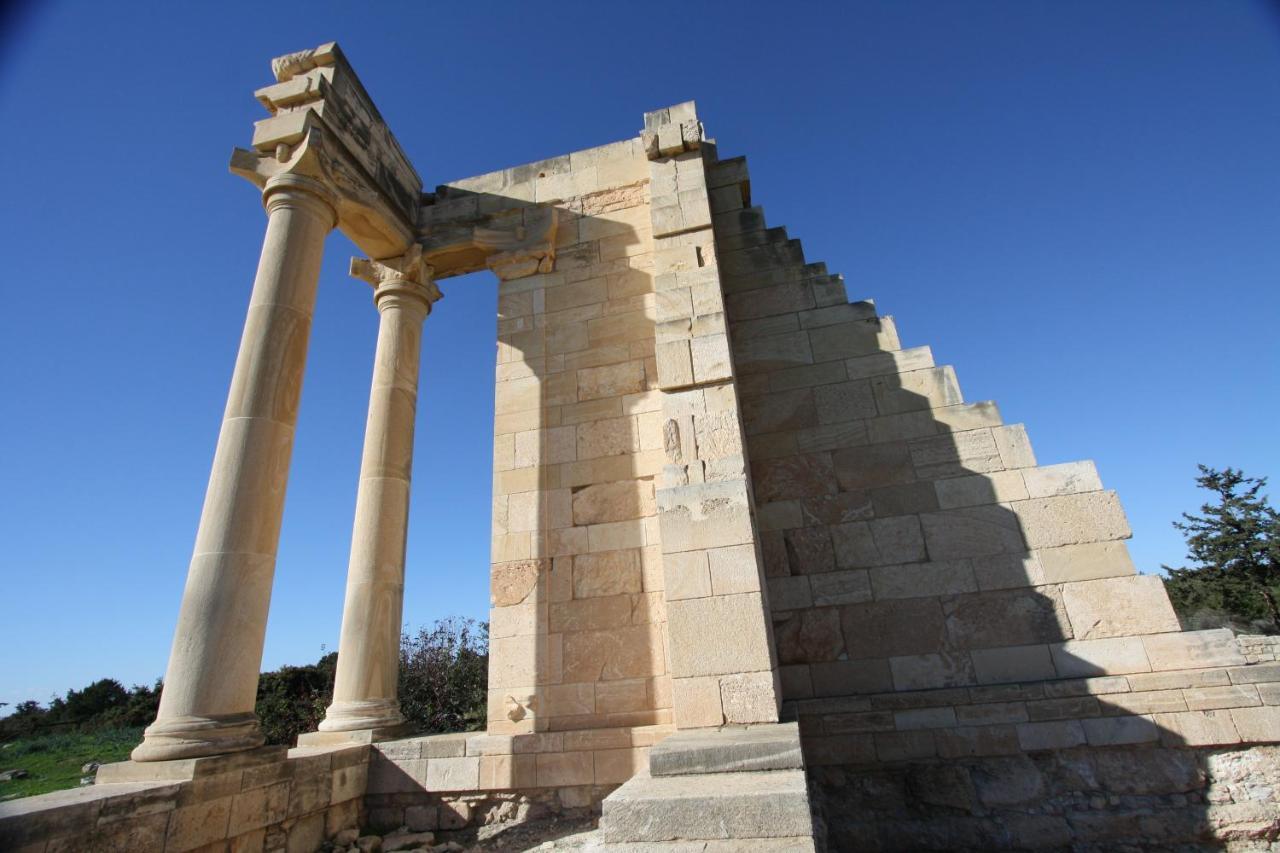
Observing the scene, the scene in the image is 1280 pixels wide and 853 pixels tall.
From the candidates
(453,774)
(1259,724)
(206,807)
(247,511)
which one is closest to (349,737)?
(453,774)

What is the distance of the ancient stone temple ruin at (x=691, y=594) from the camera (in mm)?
5488

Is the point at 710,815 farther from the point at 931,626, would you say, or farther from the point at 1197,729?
the point at 1197,729

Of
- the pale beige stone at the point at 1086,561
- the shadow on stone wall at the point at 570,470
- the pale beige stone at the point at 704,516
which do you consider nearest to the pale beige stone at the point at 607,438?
the shadow on stone wall at the point at 570,470

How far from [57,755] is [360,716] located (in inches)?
1056

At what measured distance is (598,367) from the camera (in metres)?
9.09

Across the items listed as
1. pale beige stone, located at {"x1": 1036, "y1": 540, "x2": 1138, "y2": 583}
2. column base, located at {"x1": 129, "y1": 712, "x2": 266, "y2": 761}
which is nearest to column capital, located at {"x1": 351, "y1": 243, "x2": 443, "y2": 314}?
column base, located at {"x1": 129, "y1": 712, "x2": 266, "y2": 761}

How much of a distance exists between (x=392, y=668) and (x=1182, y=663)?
9.45 meters

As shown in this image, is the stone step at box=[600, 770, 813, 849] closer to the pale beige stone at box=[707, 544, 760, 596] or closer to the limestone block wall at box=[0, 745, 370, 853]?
the pale beige stone at box=[707, 544, 760, 596]

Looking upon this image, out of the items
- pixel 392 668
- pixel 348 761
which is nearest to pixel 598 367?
pixel 392 668

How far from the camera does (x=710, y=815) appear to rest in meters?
3.52

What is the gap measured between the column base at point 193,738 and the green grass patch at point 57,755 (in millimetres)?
14771

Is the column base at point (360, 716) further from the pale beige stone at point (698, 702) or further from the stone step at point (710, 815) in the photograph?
the stone step at point (710, 815)

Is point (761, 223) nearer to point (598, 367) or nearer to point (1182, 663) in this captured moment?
point (598, 367)

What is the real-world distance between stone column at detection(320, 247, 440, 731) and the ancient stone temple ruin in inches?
1.9
